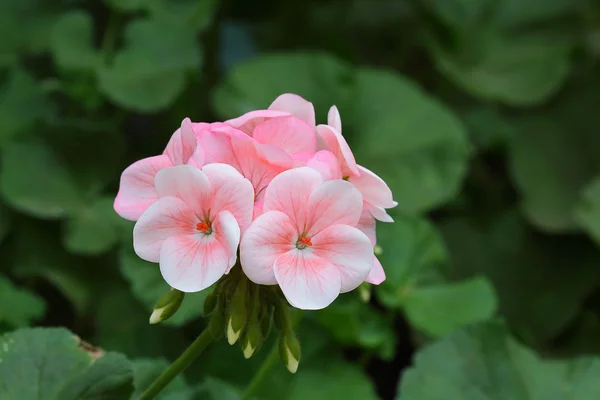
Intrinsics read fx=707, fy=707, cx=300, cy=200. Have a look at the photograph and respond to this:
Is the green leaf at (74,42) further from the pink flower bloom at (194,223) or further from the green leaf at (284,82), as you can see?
the pink flower bloom at (194,223)

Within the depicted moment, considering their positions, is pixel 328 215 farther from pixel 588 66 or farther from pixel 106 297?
pixel 588 66

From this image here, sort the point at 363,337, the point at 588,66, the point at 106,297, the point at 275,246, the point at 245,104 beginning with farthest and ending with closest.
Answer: the point at 588,66 < the point at 245,104 < the point at 106,297 < the point at 363,337 < the point at 275,246

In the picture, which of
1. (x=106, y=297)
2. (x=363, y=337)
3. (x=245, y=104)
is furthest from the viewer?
(x=245, y=104)

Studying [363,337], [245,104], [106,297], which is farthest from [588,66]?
[106,297]

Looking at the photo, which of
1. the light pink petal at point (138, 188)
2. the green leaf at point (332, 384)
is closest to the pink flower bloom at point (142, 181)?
the light pink petal at point (138, 188)

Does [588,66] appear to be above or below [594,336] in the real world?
above

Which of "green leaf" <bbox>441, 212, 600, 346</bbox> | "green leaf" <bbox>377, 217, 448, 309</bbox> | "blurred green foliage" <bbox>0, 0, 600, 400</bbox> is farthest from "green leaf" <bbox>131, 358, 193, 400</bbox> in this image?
"green leaf" <bbox>441, 212, 600, 346</bbox>

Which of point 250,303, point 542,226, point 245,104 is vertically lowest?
point 542,226

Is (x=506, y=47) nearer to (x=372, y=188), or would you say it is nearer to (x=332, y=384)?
(x=332, y=384)
